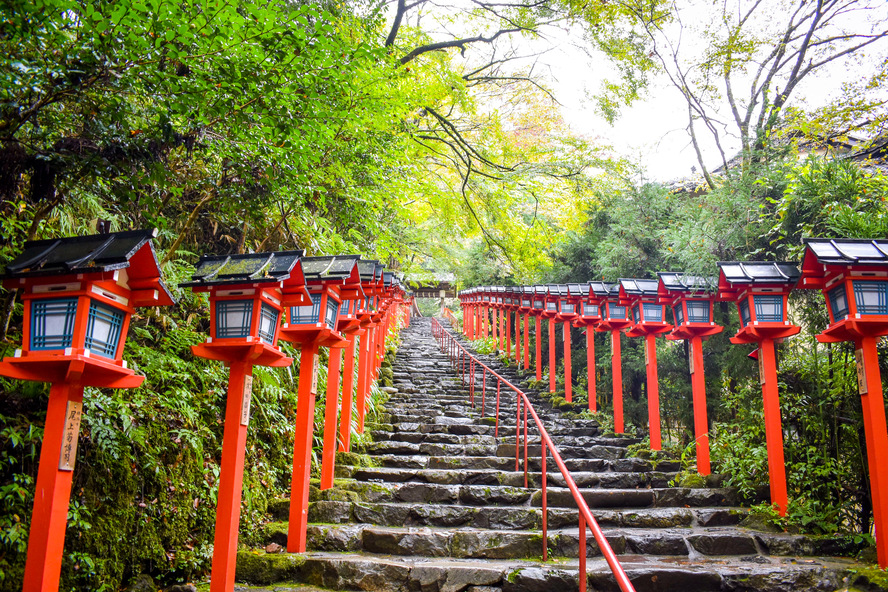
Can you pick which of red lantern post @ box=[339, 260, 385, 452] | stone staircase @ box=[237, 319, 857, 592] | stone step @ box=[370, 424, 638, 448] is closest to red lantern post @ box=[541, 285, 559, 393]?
stone step @ box=[370, 424, 638, 448]

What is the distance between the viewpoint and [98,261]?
2.95m

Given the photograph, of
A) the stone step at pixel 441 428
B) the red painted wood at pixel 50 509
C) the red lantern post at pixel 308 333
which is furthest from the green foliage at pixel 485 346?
the red painted wood at pixel 50 509

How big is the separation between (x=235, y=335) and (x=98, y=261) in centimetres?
123

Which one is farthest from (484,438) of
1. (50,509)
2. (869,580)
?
(50,509)

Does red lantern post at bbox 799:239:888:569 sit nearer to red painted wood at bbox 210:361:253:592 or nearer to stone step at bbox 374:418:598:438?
stone step at bbox 374:418:598:438

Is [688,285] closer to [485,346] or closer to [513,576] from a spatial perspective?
[513,576]

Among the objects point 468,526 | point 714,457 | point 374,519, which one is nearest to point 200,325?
point 374,519

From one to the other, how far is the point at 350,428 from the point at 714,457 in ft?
17.5

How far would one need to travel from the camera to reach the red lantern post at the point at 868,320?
478 centimetres

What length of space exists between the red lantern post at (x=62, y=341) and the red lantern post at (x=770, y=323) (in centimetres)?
629

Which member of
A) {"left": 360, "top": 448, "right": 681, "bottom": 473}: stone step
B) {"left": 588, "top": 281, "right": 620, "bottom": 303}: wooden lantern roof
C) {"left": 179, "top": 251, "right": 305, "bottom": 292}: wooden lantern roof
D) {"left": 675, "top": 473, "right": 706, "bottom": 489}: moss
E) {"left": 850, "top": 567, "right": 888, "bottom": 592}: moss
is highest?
{"left": 588, "top": 281, "right": 620, "bottom": 303}: wooden lantern roof

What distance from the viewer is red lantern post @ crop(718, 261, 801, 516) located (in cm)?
614

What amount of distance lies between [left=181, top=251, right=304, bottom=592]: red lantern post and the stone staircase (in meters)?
1.23

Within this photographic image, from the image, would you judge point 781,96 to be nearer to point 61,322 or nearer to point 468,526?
point 468,526
